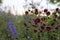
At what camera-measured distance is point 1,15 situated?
4.04m

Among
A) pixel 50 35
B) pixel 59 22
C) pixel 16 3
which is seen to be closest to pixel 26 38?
pixel 50 35

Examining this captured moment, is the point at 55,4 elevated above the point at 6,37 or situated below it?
above

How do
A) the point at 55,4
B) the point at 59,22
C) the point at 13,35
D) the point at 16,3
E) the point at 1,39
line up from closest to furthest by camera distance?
the point at 13,35
the point at 1,39
the point at 59,22
the point at 55,4
the point at 16,3

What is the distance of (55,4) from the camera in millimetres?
3414

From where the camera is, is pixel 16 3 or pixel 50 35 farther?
pixel 16 3

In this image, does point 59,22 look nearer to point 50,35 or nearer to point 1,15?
point 50,35

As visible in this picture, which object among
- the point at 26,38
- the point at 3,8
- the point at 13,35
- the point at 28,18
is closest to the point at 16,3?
the point at 3,8

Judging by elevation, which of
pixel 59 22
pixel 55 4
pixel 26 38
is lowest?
pixel 26 38

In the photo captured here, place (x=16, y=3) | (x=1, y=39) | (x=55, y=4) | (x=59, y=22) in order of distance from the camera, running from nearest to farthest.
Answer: (x=1, y=39)
(x=59, y=22)
(x=55, y=4)
(x=16, y=3)

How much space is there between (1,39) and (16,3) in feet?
3.85

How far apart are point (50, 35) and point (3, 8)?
143 centimetres

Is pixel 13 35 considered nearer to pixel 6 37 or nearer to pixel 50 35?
pixel 6 37

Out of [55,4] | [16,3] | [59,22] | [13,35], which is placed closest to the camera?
[13,35]

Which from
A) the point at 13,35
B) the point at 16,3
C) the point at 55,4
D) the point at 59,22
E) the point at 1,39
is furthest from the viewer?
the point at 16,3
